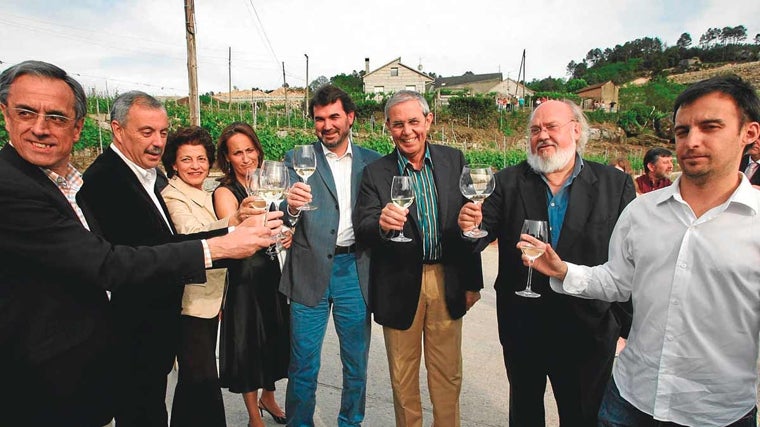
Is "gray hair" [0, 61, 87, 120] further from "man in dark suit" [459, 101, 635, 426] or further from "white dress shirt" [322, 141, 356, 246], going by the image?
"man in dark suit" [459, 101, 635, 426]

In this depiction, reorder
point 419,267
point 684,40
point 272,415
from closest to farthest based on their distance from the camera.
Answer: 1. point 419,267
2. point 272,415
3. point 684,40

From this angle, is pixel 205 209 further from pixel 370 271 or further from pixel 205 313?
pixel 370 271

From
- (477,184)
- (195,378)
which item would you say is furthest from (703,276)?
(195,378)

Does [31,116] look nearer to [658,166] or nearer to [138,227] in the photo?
[138,227]

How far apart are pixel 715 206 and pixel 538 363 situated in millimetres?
1282

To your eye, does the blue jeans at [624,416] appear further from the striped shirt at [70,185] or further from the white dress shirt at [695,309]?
the striped shirt at [70,185]

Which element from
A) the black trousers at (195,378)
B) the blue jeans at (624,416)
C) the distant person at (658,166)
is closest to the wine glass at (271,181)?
the black trousers at (195,378)

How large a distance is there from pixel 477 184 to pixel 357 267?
1027 millimetres

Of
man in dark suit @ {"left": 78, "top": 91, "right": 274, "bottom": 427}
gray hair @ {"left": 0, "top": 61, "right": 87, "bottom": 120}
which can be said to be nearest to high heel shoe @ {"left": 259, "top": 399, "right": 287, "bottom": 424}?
man in dark suit @ {"left": 78, "top": 91, "right": 274, "bottom": 427}

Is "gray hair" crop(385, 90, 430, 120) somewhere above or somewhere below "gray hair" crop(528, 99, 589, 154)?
above

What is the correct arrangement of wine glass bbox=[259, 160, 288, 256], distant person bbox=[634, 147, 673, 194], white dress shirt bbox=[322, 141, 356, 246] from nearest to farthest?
wine glass bbox=[259, 160, 288, 256] → white dress shirt bbox=[322, 141, 356, 246] → distant person bbox=[634, 147, 673, 194]

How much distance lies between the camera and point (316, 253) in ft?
9.11

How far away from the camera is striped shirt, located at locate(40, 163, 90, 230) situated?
5.62 ft

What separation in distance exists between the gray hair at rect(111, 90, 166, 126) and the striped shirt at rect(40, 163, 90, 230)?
484 mm
